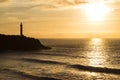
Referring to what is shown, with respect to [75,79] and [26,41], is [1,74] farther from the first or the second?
[26,41]

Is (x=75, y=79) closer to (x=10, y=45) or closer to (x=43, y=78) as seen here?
(x=43, y=78)

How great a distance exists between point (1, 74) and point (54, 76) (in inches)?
298

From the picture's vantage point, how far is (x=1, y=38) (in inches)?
4215

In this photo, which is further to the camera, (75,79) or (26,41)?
(26,41)

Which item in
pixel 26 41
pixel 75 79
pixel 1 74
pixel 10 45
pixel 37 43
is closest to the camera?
pixel 75 79

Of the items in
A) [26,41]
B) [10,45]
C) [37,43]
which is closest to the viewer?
[10,45]

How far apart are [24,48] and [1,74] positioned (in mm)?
71276

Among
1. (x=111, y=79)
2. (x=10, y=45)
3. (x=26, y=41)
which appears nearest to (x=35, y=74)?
(x=111, y=79)

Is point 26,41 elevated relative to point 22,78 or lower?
lower

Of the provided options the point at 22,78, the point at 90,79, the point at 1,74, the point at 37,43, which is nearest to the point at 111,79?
the point at 90,79

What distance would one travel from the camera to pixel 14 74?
40.5 metres

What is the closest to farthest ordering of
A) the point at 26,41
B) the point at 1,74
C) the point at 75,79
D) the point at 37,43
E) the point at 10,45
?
Result: the point at 75,79 → the point at 1,74 → the point at 10,45 → the point at 26,41 → the point at 37,43

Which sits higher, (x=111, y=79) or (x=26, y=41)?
(x=111, y=79)

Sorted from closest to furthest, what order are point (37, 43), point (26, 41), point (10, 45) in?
1. point (10, 45)
2. point (26, 41)
3. point (37, 43)
